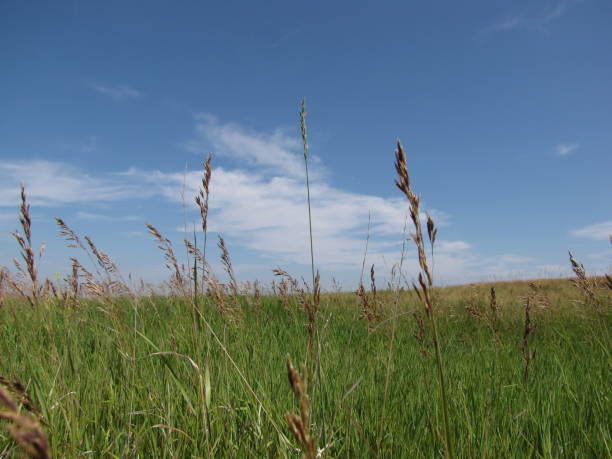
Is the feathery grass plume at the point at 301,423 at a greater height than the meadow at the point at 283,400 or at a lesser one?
greater

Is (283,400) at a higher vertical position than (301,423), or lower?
lower

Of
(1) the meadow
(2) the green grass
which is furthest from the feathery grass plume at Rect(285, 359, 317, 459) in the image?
(2) the green grass

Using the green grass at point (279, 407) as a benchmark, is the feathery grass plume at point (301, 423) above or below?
above

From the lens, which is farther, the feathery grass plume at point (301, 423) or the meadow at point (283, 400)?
the meadow at point (283, 400)

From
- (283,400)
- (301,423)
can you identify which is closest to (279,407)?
(283,400)

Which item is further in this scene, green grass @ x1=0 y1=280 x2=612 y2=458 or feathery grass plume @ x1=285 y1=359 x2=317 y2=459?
green grass @ x1=0 y1=280 x2=612 y2=458

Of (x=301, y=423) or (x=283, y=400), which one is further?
(x=283, y=400)

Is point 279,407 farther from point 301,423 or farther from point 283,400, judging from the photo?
point 301,423

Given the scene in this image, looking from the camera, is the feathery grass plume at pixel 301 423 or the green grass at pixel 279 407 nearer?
the feathery grass plume at pixel 301 423

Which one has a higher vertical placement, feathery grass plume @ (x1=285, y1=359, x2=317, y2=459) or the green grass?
feathery grass plume @ (x1=285, y1=359, x2=317, y2=459)

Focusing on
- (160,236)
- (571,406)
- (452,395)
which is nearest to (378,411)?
(452,395)

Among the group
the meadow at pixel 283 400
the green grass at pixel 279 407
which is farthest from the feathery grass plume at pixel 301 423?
the green grass at pixel 279 407

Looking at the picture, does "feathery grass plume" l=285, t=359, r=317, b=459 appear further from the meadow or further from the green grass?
the green grass

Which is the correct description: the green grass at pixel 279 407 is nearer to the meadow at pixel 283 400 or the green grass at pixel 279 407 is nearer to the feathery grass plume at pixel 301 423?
the meadow at pixel 283 400
